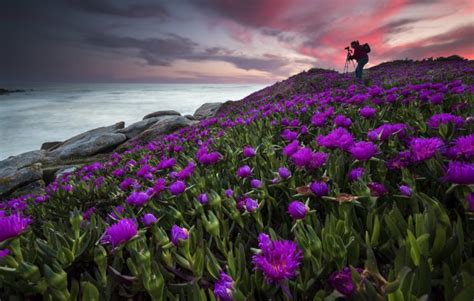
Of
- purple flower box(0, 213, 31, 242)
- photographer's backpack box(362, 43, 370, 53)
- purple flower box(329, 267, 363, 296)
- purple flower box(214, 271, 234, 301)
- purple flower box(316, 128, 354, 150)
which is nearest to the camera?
purple flower box(329, 267, 363, 296)

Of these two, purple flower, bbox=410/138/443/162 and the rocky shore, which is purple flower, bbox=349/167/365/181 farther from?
the rocky shore

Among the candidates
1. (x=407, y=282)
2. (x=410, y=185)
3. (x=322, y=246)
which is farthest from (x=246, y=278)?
(x=410, y=185)

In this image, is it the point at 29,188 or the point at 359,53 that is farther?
the point at 359,53

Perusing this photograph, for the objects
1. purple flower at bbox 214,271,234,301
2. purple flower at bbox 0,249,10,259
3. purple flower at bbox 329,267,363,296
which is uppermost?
purple flower at bbox 329,267,363,296

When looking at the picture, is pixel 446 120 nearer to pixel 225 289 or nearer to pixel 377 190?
pixel 377 190

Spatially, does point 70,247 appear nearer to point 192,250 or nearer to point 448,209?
point 192,250

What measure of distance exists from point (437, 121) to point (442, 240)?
147cm

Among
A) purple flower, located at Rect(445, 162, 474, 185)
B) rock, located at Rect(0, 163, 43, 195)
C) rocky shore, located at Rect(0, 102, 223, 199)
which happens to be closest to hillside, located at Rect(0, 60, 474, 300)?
purple flower, located at Rect(445, 162, 474, 185)

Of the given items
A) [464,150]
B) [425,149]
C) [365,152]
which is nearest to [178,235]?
[365,152]

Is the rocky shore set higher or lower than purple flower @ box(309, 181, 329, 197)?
lower

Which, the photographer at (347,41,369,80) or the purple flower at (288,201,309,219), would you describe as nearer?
the purple flower at (288,201,309,219)

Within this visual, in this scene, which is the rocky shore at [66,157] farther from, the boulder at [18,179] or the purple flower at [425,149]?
the purple flower at [425,149]

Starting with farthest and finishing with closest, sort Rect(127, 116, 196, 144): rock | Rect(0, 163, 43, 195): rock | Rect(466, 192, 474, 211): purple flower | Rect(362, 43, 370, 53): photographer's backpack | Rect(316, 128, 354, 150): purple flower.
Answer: Rect(127, 116, 196, 144): rock < Rect(362, 43, 370, 53): photographer's backpack < Rect(0, 163, 43, 195): rock < Rect(316, 128, 354, 150): purple flower < Rect(466, 192, 474, 211): purple flower

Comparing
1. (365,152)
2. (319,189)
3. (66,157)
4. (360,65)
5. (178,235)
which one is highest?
(360,65)
